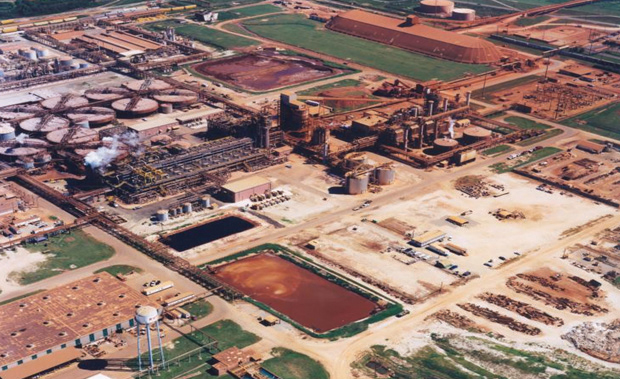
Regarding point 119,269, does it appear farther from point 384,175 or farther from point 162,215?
point 384,175

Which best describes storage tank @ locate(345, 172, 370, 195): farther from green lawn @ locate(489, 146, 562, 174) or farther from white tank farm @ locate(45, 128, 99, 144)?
white tank farm @ locate(45, 128, 99, 144)

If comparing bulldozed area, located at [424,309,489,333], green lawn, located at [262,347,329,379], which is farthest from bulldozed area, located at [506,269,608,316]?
green lawn, located at [262,347,329,379]

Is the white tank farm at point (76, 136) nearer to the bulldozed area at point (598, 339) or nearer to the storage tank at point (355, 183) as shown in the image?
the storage tank at point (355, 183)

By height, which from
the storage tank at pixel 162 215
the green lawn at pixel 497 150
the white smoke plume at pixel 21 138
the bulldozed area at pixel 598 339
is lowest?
the bulldozed area at pixel 598 339

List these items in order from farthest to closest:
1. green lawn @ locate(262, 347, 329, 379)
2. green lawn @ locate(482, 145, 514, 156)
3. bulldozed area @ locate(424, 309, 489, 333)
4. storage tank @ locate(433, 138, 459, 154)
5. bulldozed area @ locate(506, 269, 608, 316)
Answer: green lawn @ locate(482, 145, 514, 156) → storage tank @ locate(433, 138, 459, 154) → bulldozed area @ locate(506, 269, 608, 316) → bulldozed area @ locate(424, 309, 489, 333) → green lawn @ locate(262, 347, 329, 379)

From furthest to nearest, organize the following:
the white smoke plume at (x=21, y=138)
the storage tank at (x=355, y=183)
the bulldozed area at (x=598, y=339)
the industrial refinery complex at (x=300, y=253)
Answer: the white smoke plume at (x=21, y=138)
the storage tank at (x=355, y=183)
the bulldozed area at (x=598, y=339)
the industrial refinery complex at (x=300, y=253)

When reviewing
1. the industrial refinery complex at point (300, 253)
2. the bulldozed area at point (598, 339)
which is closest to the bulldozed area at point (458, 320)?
the industrial refinery complex at point (300, 253)

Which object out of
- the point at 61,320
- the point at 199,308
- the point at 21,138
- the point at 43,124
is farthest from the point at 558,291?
the point at 43,124
